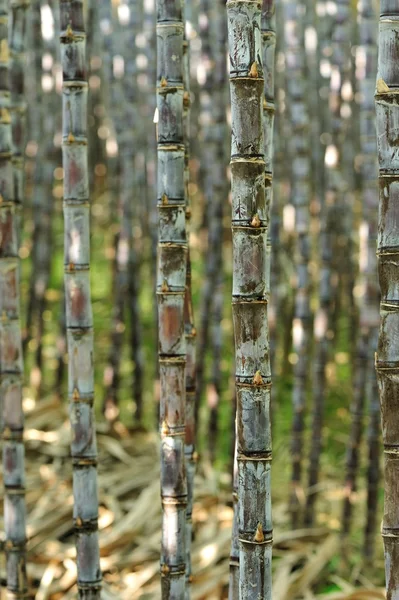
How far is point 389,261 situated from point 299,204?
1.25m

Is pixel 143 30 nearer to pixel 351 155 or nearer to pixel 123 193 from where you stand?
pixel 123 193

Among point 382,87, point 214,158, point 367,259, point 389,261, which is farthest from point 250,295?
point 214,158

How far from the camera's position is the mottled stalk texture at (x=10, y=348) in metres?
1.62

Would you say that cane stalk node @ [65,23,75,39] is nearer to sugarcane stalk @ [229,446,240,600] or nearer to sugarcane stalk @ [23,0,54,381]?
sugarcane stalk @ [229,446,240,600]

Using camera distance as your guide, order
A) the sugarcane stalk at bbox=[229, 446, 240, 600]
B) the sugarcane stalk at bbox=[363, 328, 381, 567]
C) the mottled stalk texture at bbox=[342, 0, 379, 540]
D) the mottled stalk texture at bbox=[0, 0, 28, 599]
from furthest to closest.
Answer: the sugarcane stalk at bbox=[363, 328, 381, 567], the mottled stalk texture at bbox=[342, 0, 379, 540], the mottled stalk texture at bbox=[0, 0, 28, 599], the sugarcane stalk at bbox=[229, 446, 240, 600]

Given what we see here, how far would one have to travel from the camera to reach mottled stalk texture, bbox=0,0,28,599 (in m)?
1.62

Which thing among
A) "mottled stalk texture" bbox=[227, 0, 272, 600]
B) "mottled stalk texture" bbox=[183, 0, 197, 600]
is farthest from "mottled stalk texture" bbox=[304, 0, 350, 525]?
"mottled stalk texture" bbox=[227, 0, 272, 600]

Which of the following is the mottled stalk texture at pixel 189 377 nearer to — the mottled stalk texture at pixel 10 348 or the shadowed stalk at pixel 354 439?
the mottled stalk texture at pixel 10 348

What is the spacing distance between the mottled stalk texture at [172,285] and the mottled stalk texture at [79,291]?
0.18m

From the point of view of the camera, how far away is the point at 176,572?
4.67ft

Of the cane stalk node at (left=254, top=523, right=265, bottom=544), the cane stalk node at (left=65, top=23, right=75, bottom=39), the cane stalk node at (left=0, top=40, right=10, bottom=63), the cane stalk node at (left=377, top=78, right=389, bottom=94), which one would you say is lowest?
the cane stalk node at (left=254, top=523, right=265, bottom=544)

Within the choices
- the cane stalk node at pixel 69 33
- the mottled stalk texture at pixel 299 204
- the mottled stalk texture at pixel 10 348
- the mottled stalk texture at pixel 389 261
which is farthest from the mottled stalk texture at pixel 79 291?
the mottled stalk texture at pixel 299 204

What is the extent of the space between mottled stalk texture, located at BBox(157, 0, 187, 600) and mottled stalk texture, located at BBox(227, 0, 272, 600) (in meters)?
0.17

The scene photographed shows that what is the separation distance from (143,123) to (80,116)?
1460 mm
